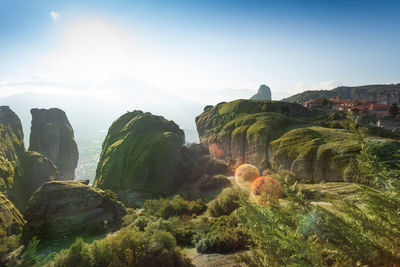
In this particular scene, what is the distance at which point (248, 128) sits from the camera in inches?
1877

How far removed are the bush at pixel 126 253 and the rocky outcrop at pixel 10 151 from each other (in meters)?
50.8

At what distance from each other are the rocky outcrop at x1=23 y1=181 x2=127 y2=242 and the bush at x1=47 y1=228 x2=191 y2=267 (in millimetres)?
11521

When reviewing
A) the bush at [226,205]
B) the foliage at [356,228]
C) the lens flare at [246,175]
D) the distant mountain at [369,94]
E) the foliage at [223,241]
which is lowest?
the lens flare at [246,175]

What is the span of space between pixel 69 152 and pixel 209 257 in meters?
108

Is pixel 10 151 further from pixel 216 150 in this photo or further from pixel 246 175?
pixel 246 175

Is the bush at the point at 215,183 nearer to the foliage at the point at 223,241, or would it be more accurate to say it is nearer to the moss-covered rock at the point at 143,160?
the moss-covered rock at the point at 143,160

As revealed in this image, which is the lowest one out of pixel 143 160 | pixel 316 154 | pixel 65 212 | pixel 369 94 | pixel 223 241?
pixel 143 160

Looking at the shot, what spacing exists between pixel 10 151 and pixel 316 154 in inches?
3191

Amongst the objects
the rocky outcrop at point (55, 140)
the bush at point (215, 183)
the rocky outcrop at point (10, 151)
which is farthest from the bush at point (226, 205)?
the rocky outcrop at point (55, 140)

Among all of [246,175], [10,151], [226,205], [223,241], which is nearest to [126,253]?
[223,241]

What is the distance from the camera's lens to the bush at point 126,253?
30.6 feet

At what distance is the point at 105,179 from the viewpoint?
163 ft

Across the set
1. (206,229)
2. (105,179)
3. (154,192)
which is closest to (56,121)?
(105,179)

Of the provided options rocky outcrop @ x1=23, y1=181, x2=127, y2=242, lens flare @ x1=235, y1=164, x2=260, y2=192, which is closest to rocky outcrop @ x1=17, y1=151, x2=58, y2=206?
rocky outcrop @ x1=23, y1=181, x2=127, y2=242
